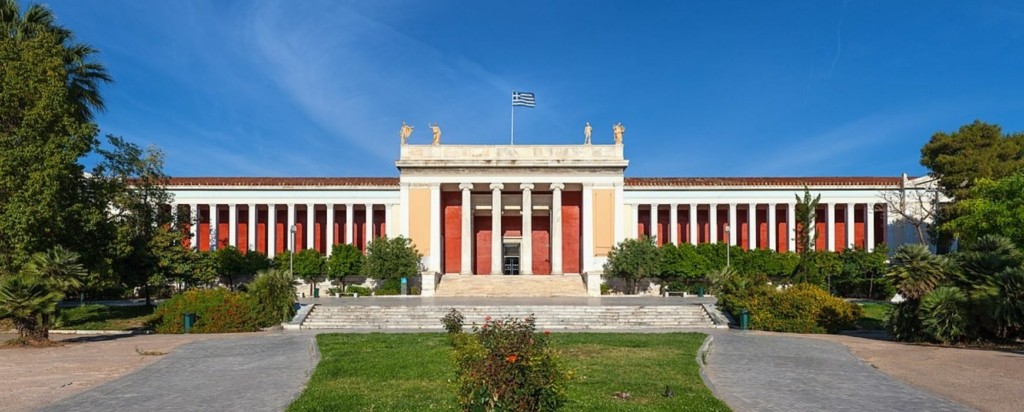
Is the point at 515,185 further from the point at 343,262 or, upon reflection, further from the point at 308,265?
the point at 308,265

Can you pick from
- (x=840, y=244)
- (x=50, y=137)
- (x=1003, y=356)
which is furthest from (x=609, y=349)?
(x=840, y=244)

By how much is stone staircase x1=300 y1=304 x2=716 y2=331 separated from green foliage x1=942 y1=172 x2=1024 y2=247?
42.8 ft

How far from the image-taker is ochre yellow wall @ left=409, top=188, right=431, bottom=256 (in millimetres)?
50000

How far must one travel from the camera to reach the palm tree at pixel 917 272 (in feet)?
70.4

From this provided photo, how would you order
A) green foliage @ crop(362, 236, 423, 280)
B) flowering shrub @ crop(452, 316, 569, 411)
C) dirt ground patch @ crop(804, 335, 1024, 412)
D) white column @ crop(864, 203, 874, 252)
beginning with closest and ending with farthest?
1. flowering shrub @ crop(452, 316, 569, 411)
2. dirt ground patch @ crop(804, 335, 1024, 412)
3. green foliage @ crop(362, 236, 423, 280)
4. white column @ crop(864, 203, 874, 252)

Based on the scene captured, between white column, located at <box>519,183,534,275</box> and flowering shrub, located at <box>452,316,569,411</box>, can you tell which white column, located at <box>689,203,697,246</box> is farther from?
flowering shrub, located at <box>452,316,569,411</box>

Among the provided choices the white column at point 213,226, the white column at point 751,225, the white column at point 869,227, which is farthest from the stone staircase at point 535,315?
the white column at point 869,227

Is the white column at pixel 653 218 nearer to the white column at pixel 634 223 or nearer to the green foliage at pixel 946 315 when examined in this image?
the white column at pixel 634 223

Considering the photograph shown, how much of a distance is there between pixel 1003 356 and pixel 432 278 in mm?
32443

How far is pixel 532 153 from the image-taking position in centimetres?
5022

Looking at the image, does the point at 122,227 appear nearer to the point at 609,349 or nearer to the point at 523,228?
the point at 609,349

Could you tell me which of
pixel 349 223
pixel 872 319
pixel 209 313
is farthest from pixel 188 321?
pixel 349 223

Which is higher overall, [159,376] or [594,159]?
[594,159]

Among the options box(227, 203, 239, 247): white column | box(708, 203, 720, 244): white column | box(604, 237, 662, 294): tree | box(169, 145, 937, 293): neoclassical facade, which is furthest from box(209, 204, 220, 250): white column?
box(708, 203, 720, 244): white column
